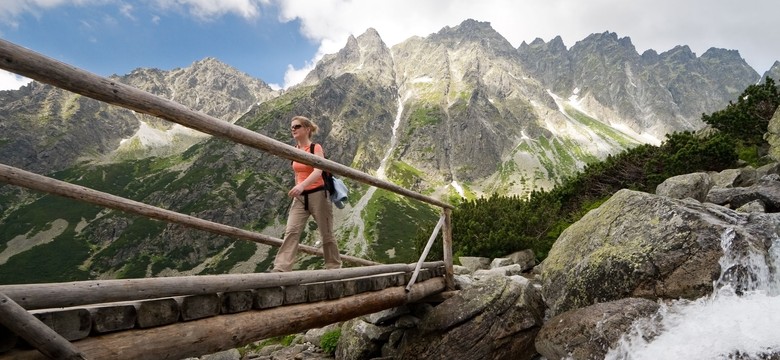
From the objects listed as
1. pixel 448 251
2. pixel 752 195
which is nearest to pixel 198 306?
pixel 448 251

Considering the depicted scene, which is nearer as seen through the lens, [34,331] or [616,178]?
[34,331]

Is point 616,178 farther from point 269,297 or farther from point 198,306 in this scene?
point 198,306

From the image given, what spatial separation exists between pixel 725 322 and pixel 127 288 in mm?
8483

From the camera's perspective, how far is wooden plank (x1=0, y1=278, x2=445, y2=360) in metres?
3.82

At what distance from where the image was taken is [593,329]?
7566 millimetres

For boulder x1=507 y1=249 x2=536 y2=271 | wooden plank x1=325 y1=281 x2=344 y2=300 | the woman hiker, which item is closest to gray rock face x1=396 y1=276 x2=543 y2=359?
wooden plank x1=325 y1=281 x2=344 y2=300

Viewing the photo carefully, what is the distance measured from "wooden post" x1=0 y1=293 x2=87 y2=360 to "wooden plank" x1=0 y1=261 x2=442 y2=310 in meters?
0.34

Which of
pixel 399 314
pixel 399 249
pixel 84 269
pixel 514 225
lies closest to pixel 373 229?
pixel 399 249

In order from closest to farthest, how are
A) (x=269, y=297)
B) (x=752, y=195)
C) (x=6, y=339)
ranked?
1. (x=6, y=339)
2. (x=269, y=297)
3. (x=752, y=195)

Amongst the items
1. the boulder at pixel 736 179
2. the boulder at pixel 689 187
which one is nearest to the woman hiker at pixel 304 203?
the boulder at pixel 689 187

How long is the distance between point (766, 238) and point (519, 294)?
503 cm

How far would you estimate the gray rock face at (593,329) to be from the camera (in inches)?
289

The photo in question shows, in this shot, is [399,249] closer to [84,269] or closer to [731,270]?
[84,269]

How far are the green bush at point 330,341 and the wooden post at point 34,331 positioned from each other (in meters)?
10.2
